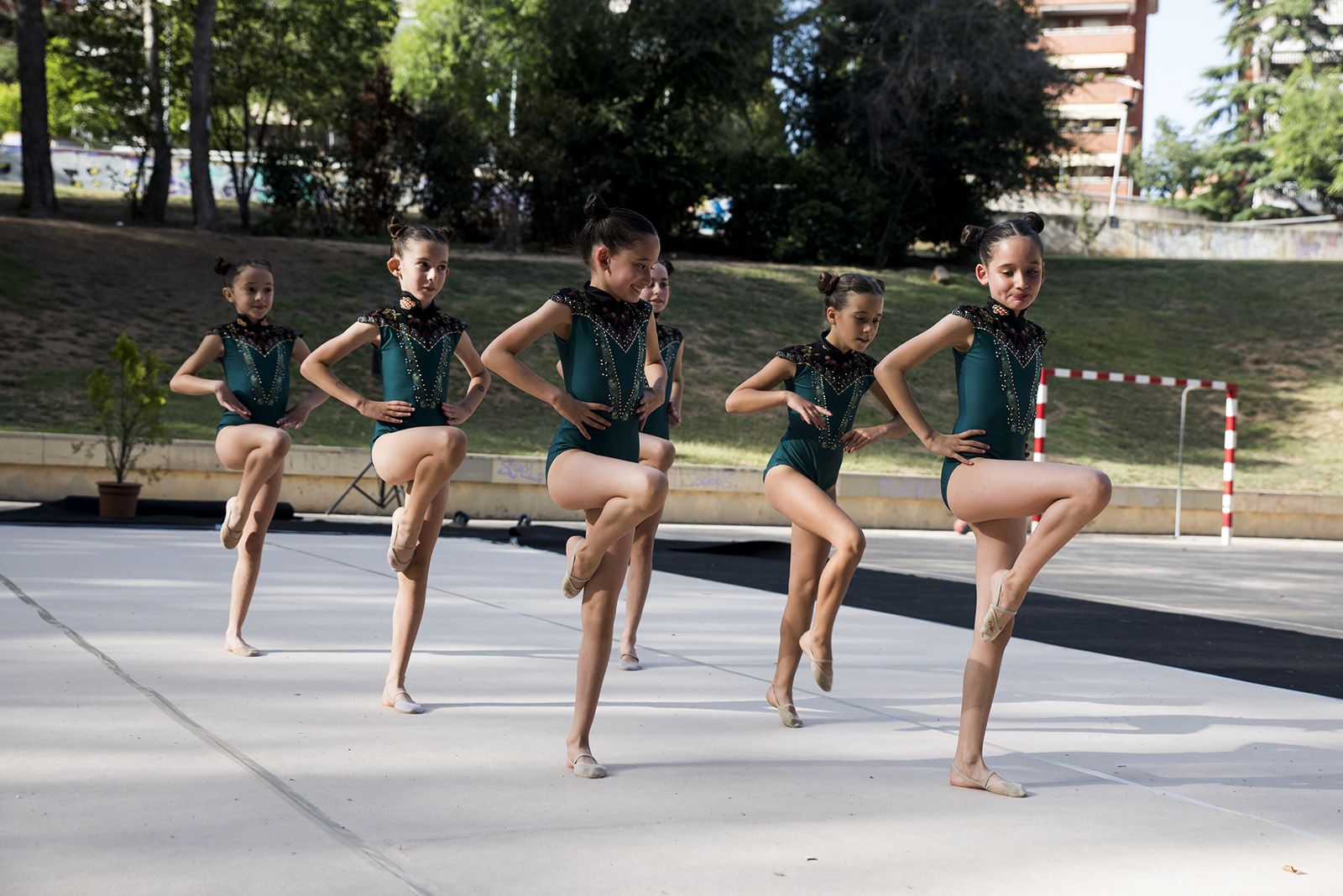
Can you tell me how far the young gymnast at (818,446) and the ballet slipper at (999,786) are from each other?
3.66ft

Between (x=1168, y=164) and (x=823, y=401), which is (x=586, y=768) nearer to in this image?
(x=823, y=401)

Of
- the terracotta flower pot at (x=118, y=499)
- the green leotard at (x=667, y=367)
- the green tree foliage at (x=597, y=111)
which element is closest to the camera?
the green leotard at (x=667, y=367)

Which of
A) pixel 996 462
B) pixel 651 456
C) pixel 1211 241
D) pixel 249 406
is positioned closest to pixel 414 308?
pixel 651 456

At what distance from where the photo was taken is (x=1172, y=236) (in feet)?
153

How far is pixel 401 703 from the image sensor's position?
5.68m

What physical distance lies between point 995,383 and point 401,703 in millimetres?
2685

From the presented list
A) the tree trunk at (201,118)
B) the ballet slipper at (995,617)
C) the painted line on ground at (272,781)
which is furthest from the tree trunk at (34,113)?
the ballet slipper at (995,617)

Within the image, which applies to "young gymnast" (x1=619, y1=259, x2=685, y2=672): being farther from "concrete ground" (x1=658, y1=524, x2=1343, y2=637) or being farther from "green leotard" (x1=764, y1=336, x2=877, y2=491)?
"concrete ground" (x1=658, y1=524, x2=1343, y2=637)

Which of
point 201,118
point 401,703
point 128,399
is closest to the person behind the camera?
point 401,703

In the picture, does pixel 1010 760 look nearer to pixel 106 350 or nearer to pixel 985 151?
pixel 106 350

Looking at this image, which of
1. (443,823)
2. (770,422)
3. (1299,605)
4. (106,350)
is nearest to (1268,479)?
(770,422)

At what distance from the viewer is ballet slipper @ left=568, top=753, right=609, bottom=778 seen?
183 inches

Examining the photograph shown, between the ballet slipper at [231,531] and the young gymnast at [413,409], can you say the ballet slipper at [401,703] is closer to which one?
the young gymnast at [413,409]

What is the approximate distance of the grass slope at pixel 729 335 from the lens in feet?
72.9
